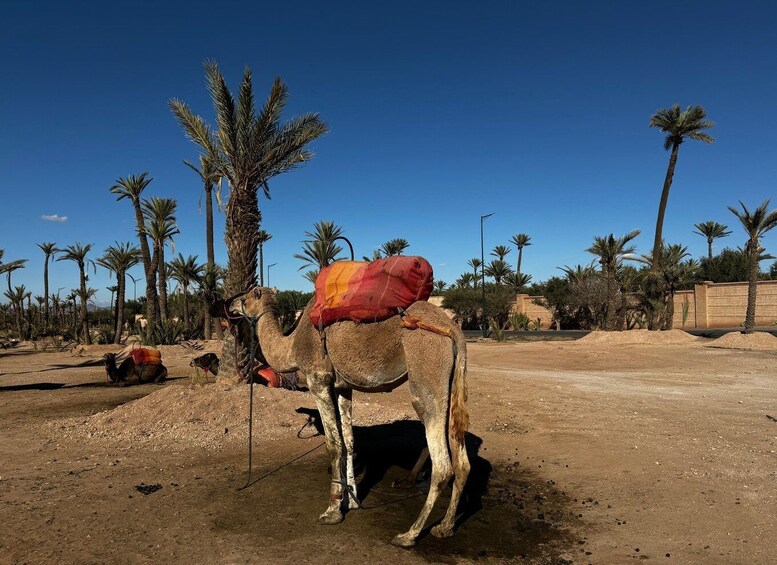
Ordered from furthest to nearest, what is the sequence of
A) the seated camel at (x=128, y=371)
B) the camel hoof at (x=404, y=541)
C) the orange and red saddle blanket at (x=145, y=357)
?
the orange and red saddle blanket at (x=145, y=357) < the seated camel at (x=128, y=371) < the camel hoof at (x=404, y=541)

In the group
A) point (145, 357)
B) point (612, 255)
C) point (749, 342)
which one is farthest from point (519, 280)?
point (145, 357)

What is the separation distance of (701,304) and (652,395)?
4014 cm

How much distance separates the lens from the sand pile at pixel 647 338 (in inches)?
1194

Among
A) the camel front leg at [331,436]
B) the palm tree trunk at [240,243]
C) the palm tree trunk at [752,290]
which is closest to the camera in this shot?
the camel front leg at [331,436]

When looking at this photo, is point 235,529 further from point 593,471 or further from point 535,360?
point 535,360

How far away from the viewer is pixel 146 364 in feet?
50.9

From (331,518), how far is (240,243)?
26.8 ft

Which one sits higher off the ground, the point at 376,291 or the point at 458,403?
the point at 376,291

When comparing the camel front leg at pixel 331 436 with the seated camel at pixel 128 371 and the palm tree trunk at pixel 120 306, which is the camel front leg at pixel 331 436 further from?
the palm tree trunk at pixel 120 306

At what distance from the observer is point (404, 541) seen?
438cm

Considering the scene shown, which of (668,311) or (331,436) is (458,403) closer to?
(331,436)

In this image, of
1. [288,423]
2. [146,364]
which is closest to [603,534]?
[288,423]

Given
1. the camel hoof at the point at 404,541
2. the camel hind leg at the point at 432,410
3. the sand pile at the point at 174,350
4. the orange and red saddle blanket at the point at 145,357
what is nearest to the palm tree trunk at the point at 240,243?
the orange and red saddle blanket at the point at 145,357

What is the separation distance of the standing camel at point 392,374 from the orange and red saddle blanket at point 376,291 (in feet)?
0.35
